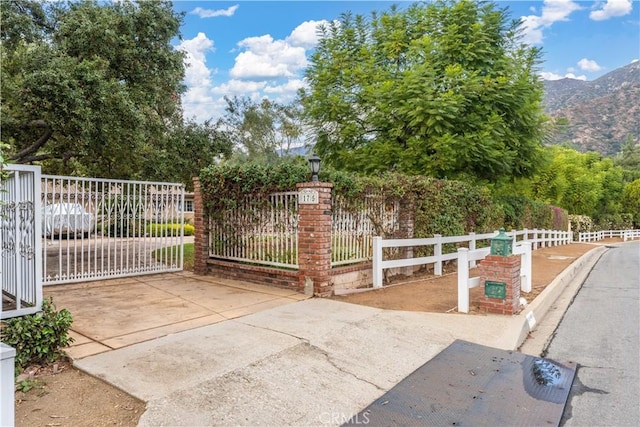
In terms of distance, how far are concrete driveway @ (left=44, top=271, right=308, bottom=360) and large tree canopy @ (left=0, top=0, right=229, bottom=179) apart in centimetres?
330

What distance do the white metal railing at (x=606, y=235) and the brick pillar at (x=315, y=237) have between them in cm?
3057

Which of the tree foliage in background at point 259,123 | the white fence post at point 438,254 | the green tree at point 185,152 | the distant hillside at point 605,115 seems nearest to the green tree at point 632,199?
the distant hillside at point 605,115

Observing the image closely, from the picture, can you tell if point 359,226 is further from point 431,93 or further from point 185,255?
point 185,255

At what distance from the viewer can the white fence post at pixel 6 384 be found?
2.21 meters

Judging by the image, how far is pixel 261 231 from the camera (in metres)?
7.75

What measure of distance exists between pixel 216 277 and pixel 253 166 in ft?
8.46

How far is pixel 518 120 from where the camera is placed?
12.8 m

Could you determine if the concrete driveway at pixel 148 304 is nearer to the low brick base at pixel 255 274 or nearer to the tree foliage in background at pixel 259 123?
the low brick base at pixel 255 274

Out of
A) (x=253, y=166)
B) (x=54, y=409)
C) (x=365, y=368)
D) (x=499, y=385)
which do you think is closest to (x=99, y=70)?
(x=253, y=166)

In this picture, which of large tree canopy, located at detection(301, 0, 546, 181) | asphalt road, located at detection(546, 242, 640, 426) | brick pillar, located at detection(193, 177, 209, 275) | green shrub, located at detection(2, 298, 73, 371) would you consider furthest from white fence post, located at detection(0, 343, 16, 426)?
large tree canopy, located at detection(301, 0, 546, 181)

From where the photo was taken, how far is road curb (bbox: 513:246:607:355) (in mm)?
5051

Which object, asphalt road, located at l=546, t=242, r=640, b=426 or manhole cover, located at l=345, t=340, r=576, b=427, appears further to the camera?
asphalt road, located at l=546, t=242, r=640, b=426

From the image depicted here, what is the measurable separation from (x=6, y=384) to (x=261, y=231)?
5571 mm

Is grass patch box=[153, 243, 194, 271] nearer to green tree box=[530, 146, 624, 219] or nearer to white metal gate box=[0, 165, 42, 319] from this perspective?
white metal gate box=[0, 165, 42, 319]
